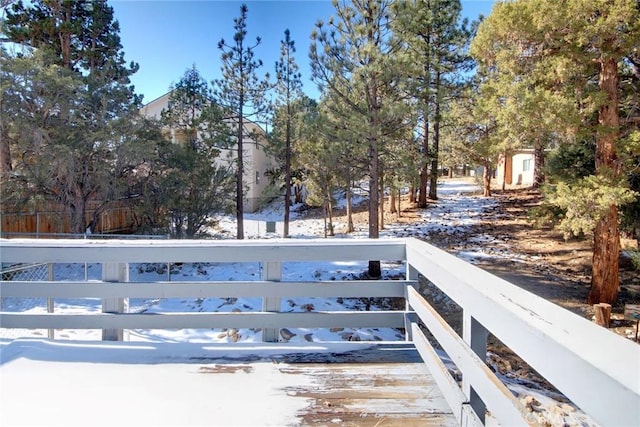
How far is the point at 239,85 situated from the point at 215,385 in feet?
42.6

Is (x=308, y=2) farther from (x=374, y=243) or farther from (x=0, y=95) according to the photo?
(x=374, y=243)

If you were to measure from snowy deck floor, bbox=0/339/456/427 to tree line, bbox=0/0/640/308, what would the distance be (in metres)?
6.15

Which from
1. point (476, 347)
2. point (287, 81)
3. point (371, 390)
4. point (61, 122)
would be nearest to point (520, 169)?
point (287, 81)

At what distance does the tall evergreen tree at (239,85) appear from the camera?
12773 mm

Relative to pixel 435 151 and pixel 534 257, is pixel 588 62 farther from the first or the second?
pixel 435 151

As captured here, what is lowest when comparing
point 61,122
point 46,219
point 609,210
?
point 46,219

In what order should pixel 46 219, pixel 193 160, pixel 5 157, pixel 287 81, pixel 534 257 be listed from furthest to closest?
pixel 287 81
pixel 193 160
pixel 534 257
pixel 46 219
pixel 5 157

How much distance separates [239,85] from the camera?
13.3 m

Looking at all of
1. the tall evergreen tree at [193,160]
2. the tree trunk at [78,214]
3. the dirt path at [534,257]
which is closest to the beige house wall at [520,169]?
the dirt path at [534,257]

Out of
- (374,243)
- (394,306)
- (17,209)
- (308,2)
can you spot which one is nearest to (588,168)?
(394,306)

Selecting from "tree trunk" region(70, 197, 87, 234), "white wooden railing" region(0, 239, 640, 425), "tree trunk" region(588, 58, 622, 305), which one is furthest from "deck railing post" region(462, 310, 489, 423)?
"tree trunk" region(70, 197, 87, 234)

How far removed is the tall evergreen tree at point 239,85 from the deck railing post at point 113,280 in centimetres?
1131

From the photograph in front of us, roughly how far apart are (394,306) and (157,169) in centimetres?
768

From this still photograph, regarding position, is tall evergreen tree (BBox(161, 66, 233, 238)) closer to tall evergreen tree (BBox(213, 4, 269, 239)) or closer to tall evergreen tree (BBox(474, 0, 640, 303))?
tall evergreen tree (BBox(213, 4, 269, 239))
